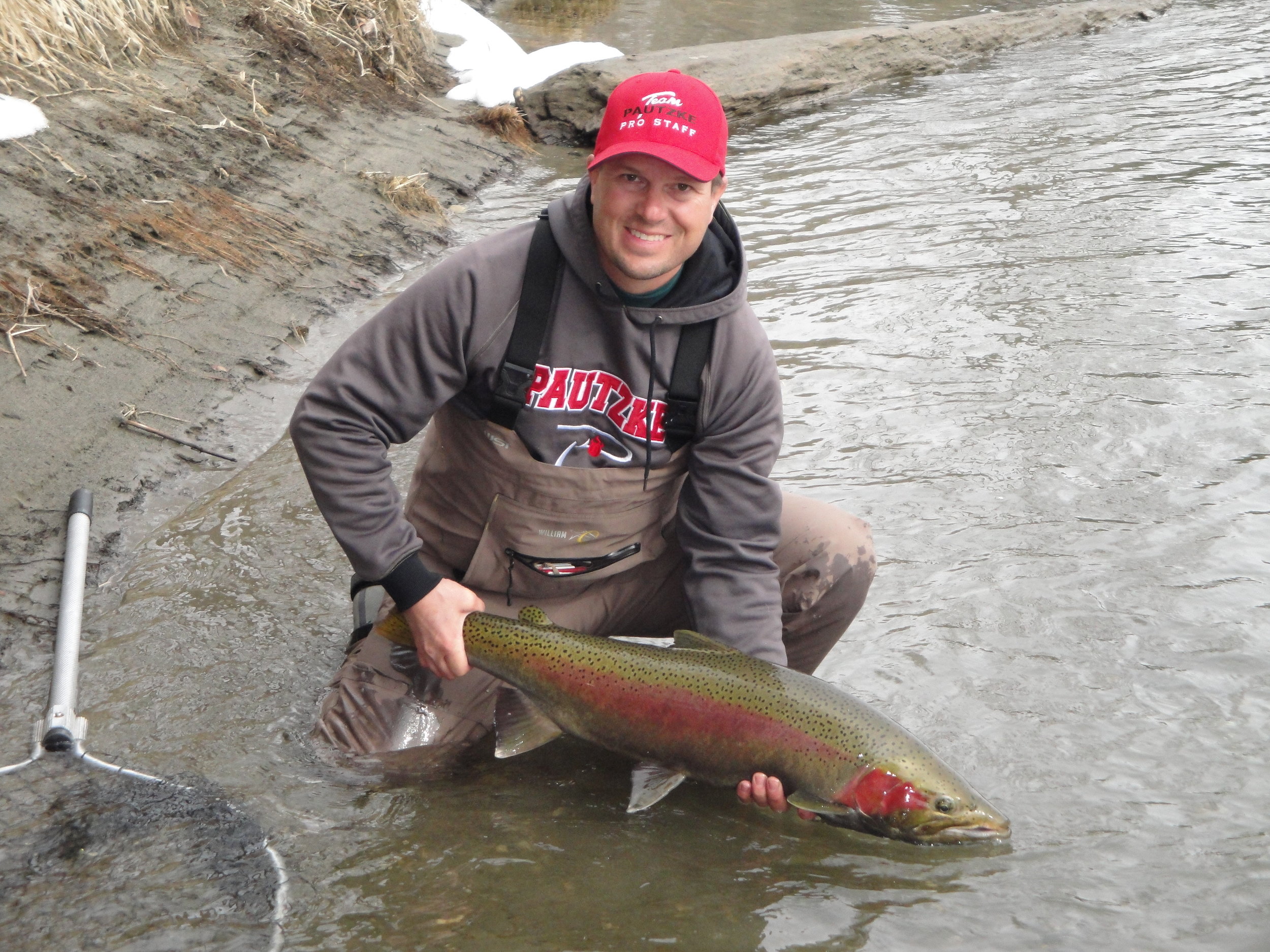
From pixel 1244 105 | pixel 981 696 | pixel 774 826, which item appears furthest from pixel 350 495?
pixel 1244 105

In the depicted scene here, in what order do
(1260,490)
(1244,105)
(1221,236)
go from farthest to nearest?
(1244,105) → (1221,236) → (1260,490)

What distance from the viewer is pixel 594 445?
11.3ft

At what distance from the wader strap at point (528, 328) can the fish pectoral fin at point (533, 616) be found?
53 centimetres

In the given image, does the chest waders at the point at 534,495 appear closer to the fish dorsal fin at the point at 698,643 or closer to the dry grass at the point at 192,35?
the fish dorsal fin at the point at 698,643

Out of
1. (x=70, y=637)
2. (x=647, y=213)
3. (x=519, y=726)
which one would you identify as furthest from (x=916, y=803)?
(x=70, y=637)

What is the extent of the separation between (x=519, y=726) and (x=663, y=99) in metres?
1.73

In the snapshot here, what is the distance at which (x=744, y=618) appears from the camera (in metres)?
3.39

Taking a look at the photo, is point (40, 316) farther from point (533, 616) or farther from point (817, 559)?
point (817, 559)

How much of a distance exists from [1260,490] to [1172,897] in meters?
2.60

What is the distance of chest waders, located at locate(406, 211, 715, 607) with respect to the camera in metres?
3.31

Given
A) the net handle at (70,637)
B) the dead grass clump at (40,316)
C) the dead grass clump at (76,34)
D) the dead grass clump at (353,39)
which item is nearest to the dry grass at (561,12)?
the dead grass clump at (353,39)

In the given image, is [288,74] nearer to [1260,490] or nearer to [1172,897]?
[1260,490]

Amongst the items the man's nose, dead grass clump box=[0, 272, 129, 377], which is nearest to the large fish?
the man's nose

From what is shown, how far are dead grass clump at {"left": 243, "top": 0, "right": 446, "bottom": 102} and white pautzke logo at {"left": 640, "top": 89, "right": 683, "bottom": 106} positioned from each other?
23.1 feet
